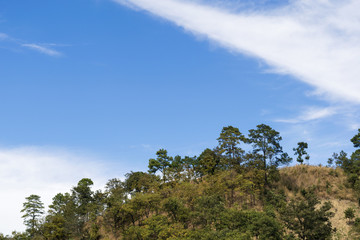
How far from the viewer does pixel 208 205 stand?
46.7 meters

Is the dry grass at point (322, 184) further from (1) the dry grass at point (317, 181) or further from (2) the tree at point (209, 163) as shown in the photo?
(2) the tree at point (209, 163)

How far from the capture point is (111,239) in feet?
211

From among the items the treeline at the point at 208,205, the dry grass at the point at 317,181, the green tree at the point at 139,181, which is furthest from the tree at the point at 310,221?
the green tree at the point at 139,181

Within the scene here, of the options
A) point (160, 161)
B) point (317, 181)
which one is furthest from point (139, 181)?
point (317, 181)

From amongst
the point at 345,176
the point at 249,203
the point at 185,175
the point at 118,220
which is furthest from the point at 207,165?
the point at 345,176

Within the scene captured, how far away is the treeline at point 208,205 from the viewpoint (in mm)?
38031

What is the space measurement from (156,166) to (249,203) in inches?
1083

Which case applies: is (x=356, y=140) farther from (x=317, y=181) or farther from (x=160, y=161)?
(x=160, y=161)

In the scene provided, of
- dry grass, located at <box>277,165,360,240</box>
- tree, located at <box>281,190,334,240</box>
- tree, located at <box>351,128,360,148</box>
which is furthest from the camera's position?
tree, located at <box>351,128,360,148</box>

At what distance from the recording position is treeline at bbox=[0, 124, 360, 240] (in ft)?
125

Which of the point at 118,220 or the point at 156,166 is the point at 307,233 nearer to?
the point at 118,220

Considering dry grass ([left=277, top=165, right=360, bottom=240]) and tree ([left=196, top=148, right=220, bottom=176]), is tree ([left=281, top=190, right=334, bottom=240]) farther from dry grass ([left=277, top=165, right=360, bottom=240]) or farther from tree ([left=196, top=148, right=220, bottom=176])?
tree ([left=196, top=148, right=220, bottom=176])

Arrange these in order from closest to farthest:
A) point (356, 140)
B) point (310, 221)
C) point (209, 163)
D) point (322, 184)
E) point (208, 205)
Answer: point (310, 221)
point (208, 205)
point (322, 184)
point (356, 140)
point (209, 163)

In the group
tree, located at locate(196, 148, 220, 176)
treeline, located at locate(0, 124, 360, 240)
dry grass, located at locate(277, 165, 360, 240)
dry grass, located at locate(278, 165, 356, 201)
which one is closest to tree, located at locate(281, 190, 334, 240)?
treeline, located at locate(0, 124, 360, 240)
